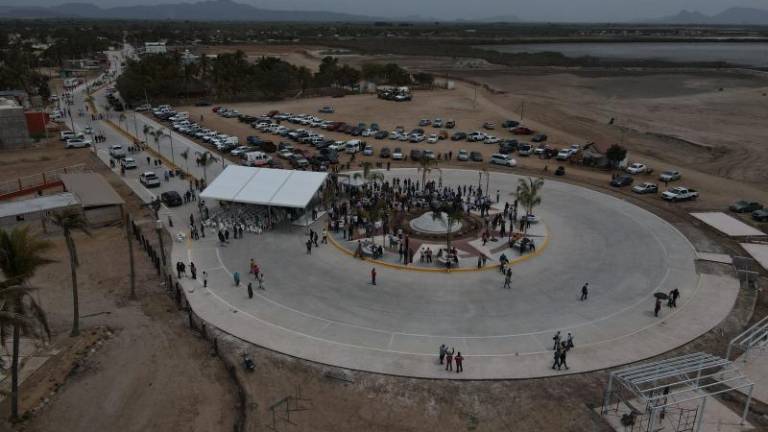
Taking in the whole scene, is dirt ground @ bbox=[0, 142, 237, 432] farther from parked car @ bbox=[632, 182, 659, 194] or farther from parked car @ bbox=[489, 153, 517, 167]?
parked car @ bbox=[632, 182, 659, 194]

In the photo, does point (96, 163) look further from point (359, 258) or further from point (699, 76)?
point (699, 76)

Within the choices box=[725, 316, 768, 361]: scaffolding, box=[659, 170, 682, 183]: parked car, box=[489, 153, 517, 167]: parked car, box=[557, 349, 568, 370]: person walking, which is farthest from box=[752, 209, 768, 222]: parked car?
box=[557, 349, 568, 370]: person walking

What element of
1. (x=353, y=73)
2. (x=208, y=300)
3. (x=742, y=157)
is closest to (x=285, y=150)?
(x=208, y=300)

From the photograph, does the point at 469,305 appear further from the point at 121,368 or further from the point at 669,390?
the point at 121,368

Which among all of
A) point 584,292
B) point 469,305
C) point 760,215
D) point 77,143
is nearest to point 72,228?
point 469,305

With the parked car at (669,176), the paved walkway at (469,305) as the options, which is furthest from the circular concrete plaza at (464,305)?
the parked car at (669,176)

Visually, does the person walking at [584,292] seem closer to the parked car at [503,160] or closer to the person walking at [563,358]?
the person walking at [563,358]
